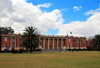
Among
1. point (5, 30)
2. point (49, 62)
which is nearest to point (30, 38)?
point (49, 62)

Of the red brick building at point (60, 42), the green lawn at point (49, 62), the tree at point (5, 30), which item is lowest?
the green lawn at point (49, 62)

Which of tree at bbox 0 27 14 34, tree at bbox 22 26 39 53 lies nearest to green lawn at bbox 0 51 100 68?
tree at bbox 22 26 39 53

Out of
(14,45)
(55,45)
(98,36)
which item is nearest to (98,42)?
(98,36)

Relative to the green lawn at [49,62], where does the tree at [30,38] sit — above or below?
above

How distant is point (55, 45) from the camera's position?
3738 inches

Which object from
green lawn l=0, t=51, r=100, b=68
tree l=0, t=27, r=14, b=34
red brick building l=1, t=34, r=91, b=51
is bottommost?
green lawn l=0, t=51, r=100, b=68

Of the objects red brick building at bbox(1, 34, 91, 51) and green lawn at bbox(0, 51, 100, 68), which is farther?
red brick building at bbox(1, 34, 91, 51)

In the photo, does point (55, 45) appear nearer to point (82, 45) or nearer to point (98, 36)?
point (82, 45)

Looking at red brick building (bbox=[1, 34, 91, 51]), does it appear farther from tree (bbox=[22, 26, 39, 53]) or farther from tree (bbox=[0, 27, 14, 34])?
tree (bbox=[0, 27, 14, 34])

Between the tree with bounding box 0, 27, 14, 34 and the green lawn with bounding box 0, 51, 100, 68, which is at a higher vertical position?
the tree with bounding box 0, 27, 14, 34

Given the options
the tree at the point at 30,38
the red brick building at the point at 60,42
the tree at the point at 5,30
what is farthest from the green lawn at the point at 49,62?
the tree at the point at 5,30

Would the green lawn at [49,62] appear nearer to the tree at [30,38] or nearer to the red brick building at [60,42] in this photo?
the tree at [30,38]

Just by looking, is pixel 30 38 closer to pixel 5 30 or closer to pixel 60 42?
pixel 60 42

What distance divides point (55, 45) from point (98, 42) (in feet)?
92.6
